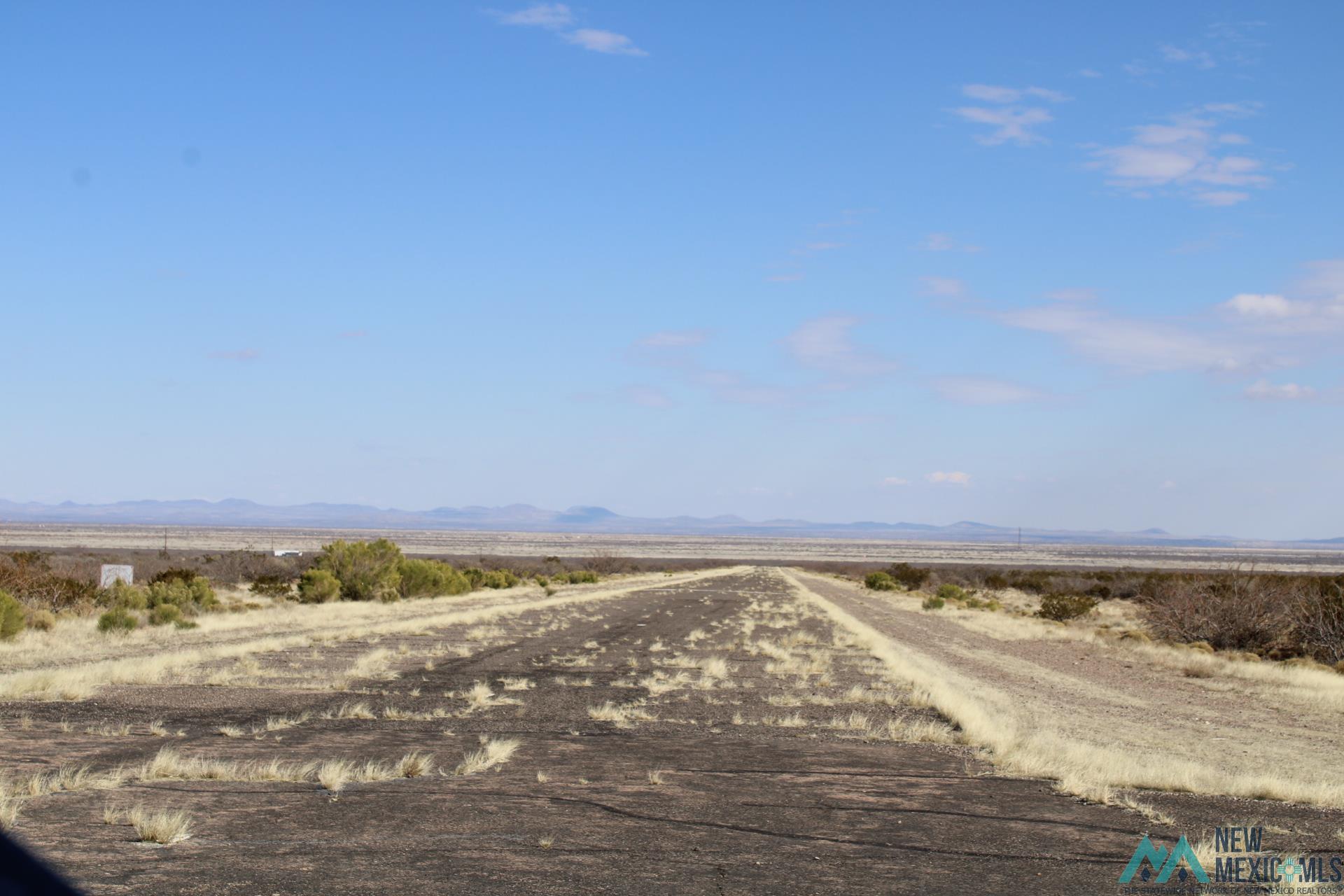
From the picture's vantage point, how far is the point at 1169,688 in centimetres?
2347

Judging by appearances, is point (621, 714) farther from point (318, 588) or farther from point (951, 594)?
point (951, 594)

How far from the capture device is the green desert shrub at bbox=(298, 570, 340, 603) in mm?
41094

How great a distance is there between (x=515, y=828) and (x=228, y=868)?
221 centimetres

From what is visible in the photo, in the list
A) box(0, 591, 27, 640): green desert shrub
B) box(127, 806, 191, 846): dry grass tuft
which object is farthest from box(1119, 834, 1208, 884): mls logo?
box(0, 591, 27, 640): green desert shrub

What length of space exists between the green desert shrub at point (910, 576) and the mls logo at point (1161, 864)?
2817 inches

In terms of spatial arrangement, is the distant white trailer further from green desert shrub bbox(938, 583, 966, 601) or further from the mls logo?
green desert shrub bbox(938, 583, 966, 601)

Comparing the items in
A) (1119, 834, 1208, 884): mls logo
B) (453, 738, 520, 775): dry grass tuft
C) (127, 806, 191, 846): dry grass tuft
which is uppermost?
A: (127, 806, 191, 846): dry grass tuft

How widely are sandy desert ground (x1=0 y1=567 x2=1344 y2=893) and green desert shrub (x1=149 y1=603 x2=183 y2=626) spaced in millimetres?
2098

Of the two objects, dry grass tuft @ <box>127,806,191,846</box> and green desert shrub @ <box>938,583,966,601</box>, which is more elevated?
dry grass tuft @ <box>127,806,191,846</box>

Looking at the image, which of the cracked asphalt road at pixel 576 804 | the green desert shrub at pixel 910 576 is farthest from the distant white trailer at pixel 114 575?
the green desert shrub at pixel 910 576

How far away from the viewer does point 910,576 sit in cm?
8456

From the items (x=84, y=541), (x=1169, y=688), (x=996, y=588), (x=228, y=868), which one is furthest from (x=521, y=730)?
(x=84, y=541)

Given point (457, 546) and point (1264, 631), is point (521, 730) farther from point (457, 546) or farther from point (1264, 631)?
point (457, 546)
